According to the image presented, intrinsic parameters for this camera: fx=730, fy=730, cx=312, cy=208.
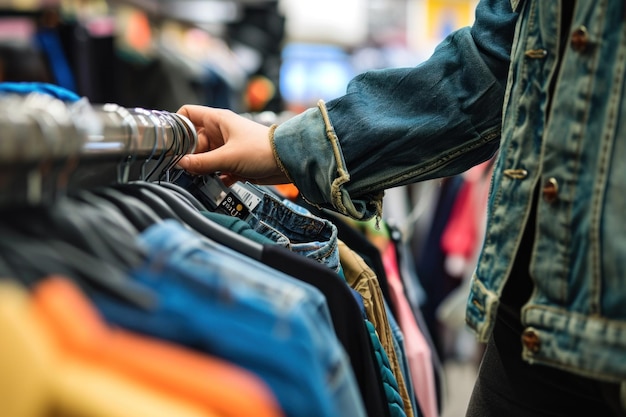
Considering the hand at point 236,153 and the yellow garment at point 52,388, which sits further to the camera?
the hand at point 236,153

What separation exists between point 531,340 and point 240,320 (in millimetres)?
360

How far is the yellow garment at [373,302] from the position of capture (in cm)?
99

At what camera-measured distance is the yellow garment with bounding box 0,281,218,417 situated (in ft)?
1.38

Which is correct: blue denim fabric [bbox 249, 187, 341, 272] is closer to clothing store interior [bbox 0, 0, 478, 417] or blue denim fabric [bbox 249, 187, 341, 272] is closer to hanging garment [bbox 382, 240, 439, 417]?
clothing store interior [bbox 0, 0, 478, 417]

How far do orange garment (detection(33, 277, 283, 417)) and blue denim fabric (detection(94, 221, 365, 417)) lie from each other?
1.3 inches

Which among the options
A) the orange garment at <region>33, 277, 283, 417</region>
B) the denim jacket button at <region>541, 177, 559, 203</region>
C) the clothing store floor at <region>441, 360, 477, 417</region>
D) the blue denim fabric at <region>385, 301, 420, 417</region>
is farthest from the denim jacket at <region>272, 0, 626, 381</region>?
the clothing store floor at <region>441, 360, 477, 417</region>

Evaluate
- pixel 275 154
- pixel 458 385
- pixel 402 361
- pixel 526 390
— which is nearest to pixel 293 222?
pixel 275 154

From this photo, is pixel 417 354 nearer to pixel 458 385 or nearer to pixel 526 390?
pixel 526 390

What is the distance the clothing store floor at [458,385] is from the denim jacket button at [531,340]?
202 cm

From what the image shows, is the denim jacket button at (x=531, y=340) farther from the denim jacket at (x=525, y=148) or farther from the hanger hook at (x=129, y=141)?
the hanger hook at (x=129, y=141)

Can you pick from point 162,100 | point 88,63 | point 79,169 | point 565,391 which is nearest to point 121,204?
point 79,169

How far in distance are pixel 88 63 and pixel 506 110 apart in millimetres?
2353

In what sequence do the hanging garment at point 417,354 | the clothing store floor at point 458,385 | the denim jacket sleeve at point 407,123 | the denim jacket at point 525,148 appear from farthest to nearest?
the clothing store floor at point 458,385 < the hanging garment at point 417,354 < the denim jacket sleeve at point 407,123 < the denim jacket at point 525,148

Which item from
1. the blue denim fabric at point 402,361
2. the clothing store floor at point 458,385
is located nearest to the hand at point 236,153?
the blue denim fabric at point 402,361
